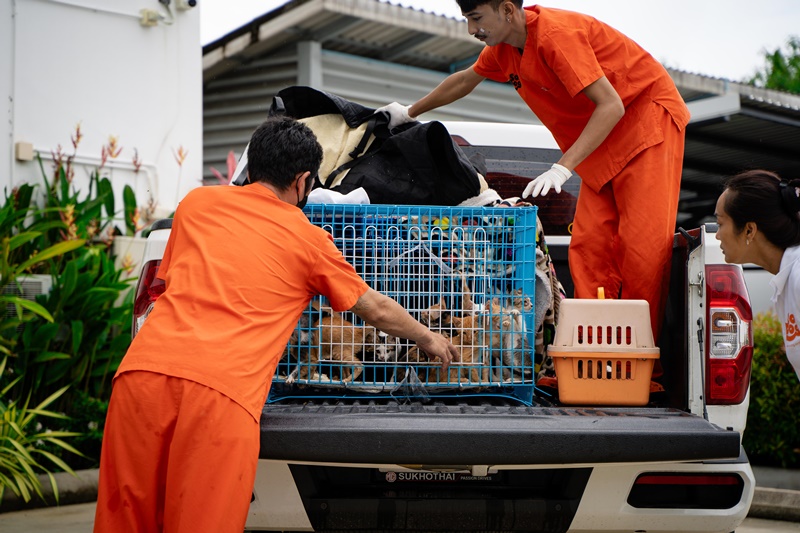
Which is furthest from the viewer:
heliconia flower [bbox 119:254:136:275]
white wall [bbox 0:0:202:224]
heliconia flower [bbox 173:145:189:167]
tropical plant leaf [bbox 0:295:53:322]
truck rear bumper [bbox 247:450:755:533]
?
heliconia flower [bbox 173:145:189:167]

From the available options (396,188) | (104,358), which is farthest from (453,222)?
(104,358)

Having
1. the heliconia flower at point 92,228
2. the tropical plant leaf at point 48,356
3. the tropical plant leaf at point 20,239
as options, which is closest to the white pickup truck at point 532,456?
the tropical plant leaf at point 48,356

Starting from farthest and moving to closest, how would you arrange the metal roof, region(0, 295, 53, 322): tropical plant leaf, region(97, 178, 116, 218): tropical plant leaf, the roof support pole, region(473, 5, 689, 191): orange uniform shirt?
the roof support pole
the metal roof
region(97, 178, 116, 218): tropical plant leaf
region(0, 295, 53, 322): tropical plant leaf
region(473, 5, 689, 191): orange uniform shirt

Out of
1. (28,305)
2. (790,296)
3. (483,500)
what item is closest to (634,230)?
(790,296)

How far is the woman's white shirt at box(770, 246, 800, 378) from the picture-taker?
3.05m

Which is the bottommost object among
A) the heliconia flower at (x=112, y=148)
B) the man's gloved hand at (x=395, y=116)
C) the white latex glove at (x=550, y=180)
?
the white latex glove at (x=550, y=180)

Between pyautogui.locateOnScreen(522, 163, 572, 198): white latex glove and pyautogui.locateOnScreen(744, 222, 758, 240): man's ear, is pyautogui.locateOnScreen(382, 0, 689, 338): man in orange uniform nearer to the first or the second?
pyautogui.locateOnScreen(522, 163, 572, 198): white latex glove

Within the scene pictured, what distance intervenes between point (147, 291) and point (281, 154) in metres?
0.77

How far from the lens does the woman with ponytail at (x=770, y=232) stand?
10.2 ft

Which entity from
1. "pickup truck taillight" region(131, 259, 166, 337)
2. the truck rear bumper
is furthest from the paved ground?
the truck rear bumper

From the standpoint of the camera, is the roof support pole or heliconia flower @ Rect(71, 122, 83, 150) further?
the roof support pole

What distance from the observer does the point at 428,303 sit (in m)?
3.30

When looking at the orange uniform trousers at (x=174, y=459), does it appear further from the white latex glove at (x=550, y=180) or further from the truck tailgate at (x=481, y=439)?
the white latex glove at (x=550, y=180)

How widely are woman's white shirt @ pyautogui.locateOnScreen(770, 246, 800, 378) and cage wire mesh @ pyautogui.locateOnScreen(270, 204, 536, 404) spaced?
787 millimetres
